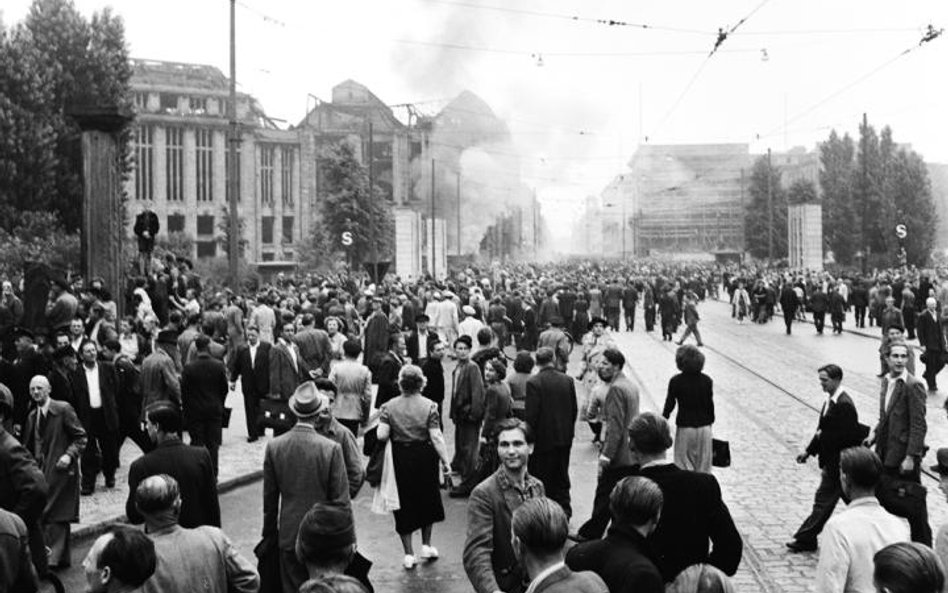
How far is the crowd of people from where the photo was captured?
4.06 meters

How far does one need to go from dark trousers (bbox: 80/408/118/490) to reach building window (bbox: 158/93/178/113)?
220 ft

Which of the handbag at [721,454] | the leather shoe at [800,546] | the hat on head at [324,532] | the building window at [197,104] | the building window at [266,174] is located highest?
the building window at [197,104]

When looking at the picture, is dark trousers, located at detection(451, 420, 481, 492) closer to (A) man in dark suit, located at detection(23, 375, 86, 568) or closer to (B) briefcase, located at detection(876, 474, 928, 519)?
(A) man in dark suit, located at detection(23, 375, 86, 568)

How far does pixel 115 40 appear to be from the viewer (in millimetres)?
39844

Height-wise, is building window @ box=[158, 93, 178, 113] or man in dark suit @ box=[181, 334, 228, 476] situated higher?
building window @ box=[158, 93, 178, 113]

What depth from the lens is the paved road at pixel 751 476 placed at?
306 inches

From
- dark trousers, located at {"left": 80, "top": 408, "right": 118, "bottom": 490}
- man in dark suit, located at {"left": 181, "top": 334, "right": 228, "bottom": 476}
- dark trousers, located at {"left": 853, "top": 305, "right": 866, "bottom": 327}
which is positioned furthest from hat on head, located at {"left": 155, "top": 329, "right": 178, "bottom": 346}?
dark trousers, located at {"left": 853, "top": 305, "right": 866, "bottom": 327}

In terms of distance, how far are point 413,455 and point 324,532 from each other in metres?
3.91

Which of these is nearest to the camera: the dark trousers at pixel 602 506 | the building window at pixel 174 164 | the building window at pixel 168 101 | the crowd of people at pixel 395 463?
the crowd of people at pixel 395 463

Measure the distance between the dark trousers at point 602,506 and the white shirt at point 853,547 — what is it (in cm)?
123

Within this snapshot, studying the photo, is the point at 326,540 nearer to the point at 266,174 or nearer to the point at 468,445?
the point at 468,445

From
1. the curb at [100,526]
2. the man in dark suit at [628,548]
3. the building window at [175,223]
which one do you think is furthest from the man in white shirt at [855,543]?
the building window at [175,223]

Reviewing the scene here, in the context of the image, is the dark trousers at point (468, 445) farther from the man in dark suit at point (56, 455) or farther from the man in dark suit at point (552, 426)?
the man in dark suit at point (56, 455)

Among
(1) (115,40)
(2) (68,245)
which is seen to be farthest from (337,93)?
(2) (68,245)
